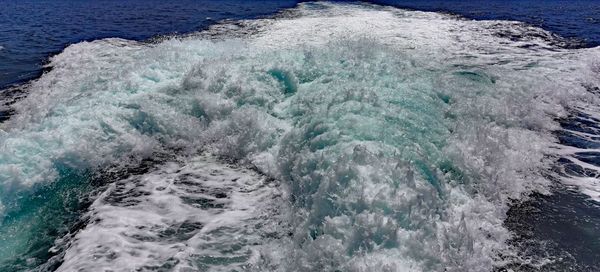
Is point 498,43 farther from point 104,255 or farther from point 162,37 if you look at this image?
point 104,255

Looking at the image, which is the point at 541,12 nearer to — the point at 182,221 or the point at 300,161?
the point at 300,161

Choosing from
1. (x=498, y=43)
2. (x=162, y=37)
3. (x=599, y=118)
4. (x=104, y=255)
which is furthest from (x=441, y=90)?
(x=162, y=37)

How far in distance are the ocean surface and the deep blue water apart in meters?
2.79

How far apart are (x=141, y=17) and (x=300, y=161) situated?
70.4ft

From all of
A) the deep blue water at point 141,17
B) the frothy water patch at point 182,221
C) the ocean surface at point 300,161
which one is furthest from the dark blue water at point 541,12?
the frothy water patch at point 182,221

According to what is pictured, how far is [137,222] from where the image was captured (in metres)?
5.81

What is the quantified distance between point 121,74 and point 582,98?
1281cm

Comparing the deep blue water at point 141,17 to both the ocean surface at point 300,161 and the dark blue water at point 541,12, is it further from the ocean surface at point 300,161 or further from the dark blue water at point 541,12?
the ocean surface at point 300,161

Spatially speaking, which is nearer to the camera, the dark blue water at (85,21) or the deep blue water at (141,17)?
the dark blue water at (85,21)

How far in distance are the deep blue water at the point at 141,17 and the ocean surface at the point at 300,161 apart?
110 inches

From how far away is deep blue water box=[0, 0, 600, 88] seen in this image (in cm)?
1657

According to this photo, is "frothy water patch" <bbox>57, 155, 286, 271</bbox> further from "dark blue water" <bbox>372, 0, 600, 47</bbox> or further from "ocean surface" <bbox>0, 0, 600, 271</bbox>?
"dark blue water" <bbox>372, 0, 600, 47</bbox>

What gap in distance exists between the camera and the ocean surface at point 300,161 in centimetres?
510

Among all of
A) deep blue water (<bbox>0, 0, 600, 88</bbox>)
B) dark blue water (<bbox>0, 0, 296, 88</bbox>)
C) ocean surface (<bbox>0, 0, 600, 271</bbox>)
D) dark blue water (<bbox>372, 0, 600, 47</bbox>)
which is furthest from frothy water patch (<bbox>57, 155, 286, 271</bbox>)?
dark blue water (<bbox>372, 0, 600, 47</bbox>)
